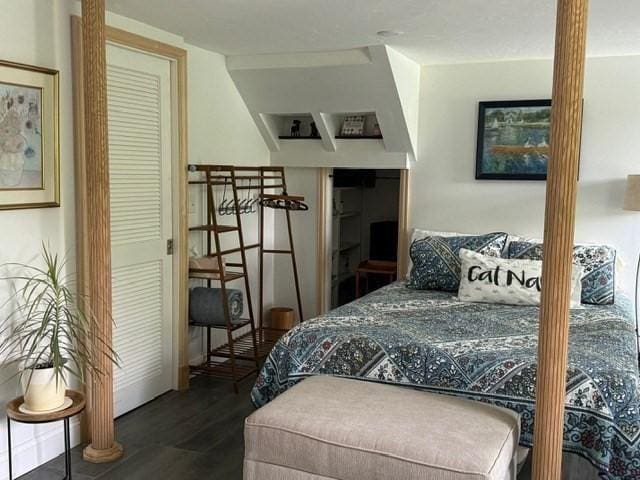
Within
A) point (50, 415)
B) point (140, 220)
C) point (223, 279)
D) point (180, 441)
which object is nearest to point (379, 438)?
point (50, 415)

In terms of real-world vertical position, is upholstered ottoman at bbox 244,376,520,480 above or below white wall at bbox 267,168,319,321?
below

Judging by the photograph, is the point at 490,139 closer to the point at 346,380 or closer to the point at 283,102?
the point at 283,102

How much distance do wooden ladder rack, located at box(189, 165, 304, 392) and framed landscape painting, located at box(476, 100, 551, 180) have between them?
4.49 feet

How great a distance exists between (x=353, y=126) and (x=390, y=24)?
1.45 meters

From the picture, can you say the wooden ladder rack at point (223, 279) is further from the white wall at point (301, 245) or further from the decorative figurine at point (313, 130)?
the decorative figurine at point (313, 130)

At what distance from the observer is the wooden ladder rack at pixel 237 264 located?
394cm

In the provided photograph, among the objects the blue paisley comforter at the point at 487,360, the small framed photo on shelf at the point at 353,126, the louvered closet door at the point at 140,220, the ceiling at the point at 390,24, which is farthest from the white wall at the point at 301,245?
the blue paisley comforter at the point at 487,360

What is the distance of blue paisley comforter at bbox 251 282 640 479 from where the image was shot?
93.9 inches

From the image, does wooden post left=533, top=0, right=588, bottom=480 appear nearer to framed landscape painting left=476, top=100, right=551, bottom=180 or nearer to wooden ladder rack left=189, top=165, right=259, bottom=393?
wooden ladder rack left=189, top=165, right=259, bottom=393

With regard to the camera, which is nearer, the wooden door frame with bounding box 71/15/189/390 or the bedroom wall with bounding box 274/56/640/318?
the wooden door frame with bounding box 71/15/189/390

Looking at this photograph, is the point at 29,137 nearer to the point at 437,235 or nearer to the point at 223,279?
the point at 223,279

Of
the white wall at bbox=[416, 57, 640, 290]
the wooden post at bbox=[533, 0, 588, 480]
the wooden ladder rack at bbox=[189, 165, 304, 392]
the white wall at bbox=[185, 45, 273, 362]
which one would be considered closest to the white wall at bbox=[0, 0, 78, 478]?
the wooden ladder rack at bbox=[189, 165, 304, 392]

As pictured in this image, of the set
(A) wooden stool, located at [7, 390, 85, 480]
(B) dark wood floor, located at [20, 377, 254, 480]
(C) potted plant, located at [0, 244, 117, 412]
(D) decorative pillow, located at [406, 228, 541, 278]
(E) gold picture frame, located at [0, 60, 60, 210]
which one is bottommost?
(B) dark wood floor, located at [20, 377, 254, 480]

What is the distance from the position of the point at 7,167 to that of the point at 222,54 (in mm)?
2006
